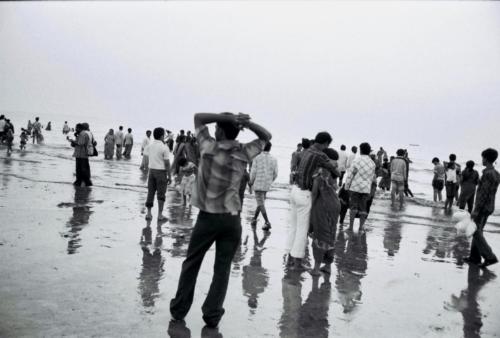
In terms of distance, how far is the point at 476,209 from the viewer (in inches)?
312

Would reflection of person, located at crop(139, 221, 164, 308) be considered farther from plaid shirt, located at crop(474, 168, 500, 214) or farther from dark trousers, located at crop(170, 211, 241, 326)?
plaid shirt, located at crop(474, 168, 500, 214)

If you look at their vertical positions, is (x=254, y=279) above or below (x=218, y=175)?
below

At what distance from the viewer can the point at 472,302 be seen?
5883 millimetres

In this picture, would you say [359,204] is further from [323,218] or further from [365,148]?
[323,218]

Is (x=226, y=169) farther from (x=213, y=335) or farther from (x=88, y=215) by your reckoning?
(x=88, y=215)

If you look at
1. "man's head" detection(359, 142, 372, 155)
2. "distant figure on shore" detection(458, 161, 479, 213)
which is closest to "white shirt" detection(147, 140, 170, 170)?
"man's head" detection(359, 142, 372, 155)

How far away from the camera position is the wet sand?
436 cm

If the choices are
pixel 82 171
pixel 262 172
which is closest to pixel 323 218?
pixel 262 172

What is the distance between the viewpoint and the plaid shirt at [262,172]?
988 centimetres

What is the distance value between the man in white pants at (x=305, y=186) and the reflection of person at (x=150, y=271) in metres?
2.00

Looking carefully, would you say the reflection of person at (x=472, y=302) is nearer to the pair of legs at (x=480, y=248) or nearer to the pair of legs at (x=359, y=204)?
the pair of legs at (x=480, y=248)

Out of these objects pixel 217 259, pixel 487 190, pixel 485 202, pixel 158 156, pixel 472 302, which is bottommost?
pixel 472 302

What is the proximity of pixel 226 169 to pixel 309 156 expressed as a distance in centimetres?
250

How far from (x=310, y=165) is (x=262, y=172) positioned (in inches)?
142
